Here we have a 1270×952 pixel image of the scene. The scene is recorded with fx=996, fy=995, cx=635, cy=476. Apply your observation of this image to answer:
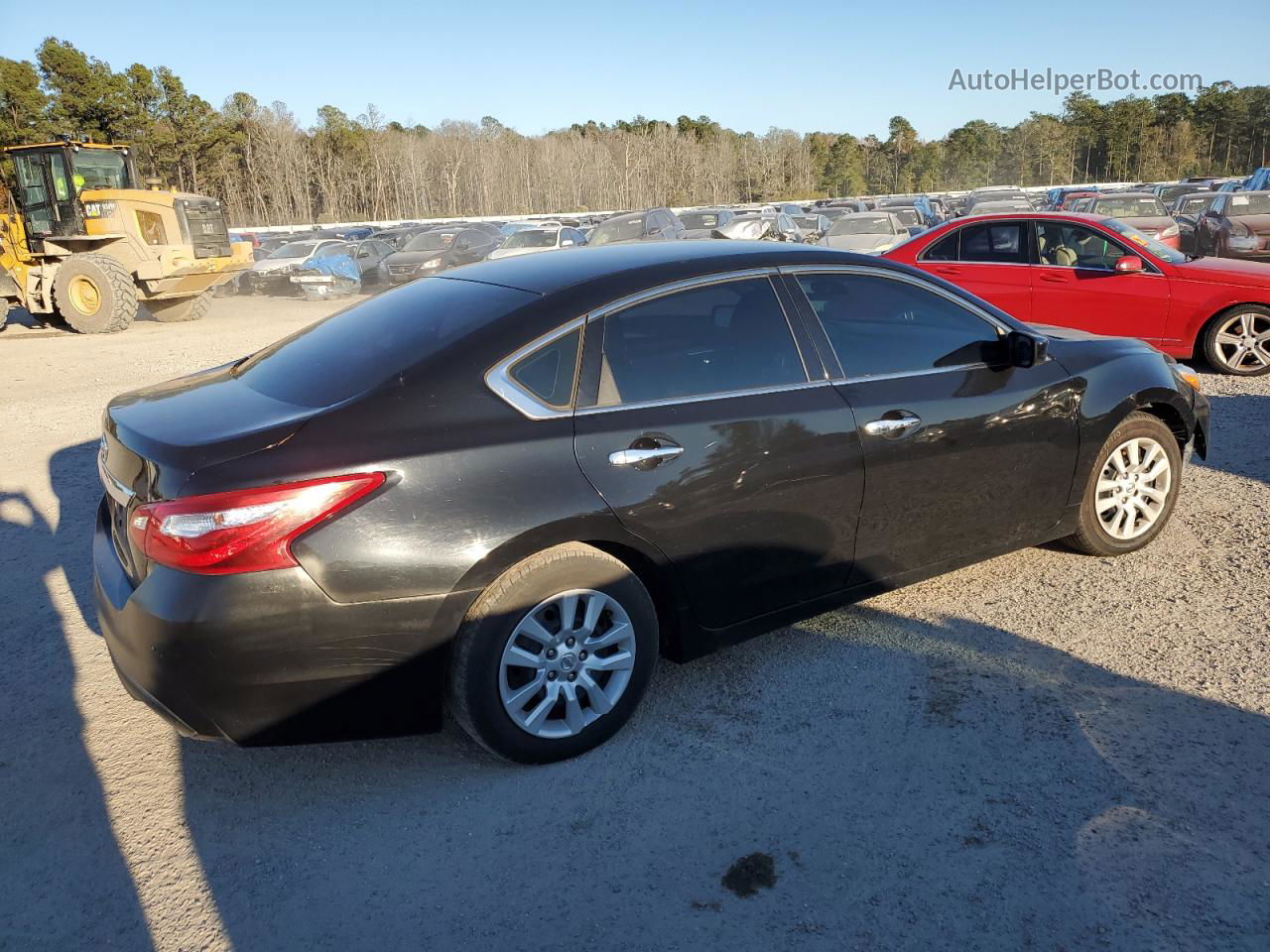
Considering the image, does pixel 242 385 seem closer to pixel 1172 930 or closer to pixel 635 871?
pixel 635 871

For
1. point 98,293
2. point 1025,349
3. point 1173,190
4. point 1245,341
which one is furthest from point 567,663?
point 1173,190

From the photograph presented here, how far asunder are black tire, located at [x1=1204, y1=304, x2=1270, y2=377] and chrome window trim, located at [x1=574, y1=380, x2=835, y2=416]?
7108 millimetres

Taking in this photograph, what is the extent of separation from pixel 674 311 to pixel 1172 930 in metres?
2.42

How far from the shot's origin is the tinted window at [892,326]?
3.96 m

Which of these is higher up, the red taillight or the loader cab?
the loader cab

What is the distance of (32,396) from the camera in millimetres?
10578

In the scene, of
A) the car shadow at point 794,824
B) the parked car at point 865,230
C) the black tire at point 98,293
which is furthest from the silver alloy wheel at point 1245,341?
the black tire at point 98,293

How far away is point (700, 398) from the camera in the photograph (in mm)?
3541

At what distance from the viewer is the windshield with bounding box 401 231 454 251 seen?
83.5ft

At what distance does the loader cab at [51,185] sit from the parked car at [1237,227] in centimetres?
2077

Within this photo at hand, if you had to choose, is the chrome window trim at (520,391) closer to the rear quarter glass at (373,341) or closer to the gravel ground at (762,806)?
the rear quarter glass at (373,341)

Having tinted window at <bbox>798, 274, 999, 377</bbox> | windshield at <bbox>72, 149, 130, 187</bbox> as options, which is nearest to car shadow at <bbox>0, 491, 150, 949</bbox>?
→ tinted window at <bbox>798, 274, 999, 377</bbox>

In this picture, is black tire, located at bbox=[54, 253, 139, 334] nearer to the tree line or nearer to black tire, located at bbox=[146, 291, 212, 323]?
black tire, located at bbox=[146, 291, 212, 323]

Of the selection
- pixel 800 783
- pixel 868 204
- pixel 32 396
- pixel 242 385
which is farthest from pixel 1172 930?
pixel 868 204
